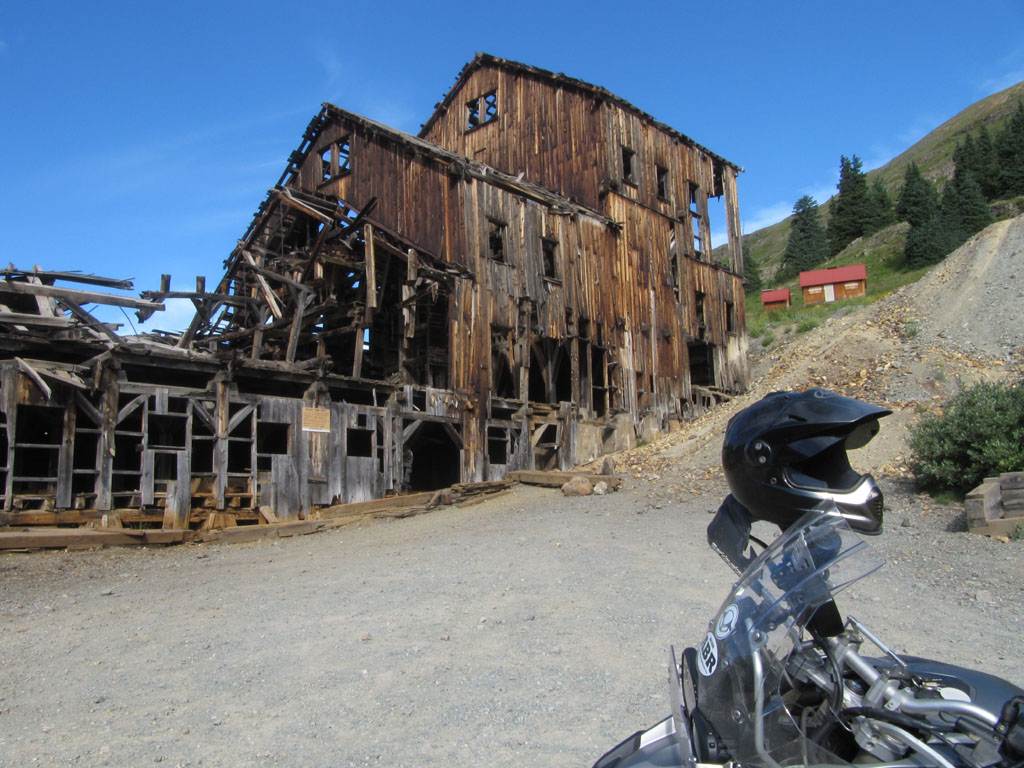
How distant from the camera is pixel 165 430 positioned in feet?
49.9

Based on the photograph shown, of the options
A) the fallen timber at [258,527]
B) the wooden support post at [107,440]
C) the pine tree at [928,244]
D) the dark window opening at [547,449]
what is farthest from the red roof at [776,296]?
the wooden support post at [107,440]

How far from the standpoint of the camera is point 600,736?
509 centimetres

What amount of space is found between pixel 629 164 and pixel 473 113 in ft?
22.5

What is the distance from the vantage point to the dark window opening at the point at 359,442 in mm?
18188

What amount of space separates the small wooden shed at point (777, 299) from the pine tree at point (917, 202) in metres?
14.0

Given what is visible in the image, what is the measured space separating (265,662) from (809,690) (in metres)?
5.88

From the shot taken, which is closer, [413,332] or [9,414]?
[9,414]

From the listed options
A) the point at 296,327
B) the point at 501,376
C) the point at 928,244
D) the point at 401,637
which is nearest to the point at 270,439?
the point at 296,327

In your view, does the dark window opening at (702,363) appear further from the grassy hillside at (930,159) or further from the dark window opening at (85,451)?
the grassy hillside at (930,159)

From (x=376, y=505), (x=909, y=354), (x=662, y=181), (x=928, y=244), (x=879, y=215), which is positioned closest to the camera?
(x=376, y=505)

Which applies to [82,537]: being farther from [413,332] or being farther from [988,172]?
[988,172]

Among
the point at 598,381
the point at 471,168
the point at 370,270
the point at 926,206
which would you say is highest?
the point at 926,206

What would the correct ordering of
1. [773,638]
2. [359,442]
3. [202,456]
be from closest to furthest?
[773,638], [202,456], [359,442]

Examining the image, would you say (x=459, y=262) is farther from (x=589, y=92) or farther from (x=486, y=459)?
(x=589, y=92)
